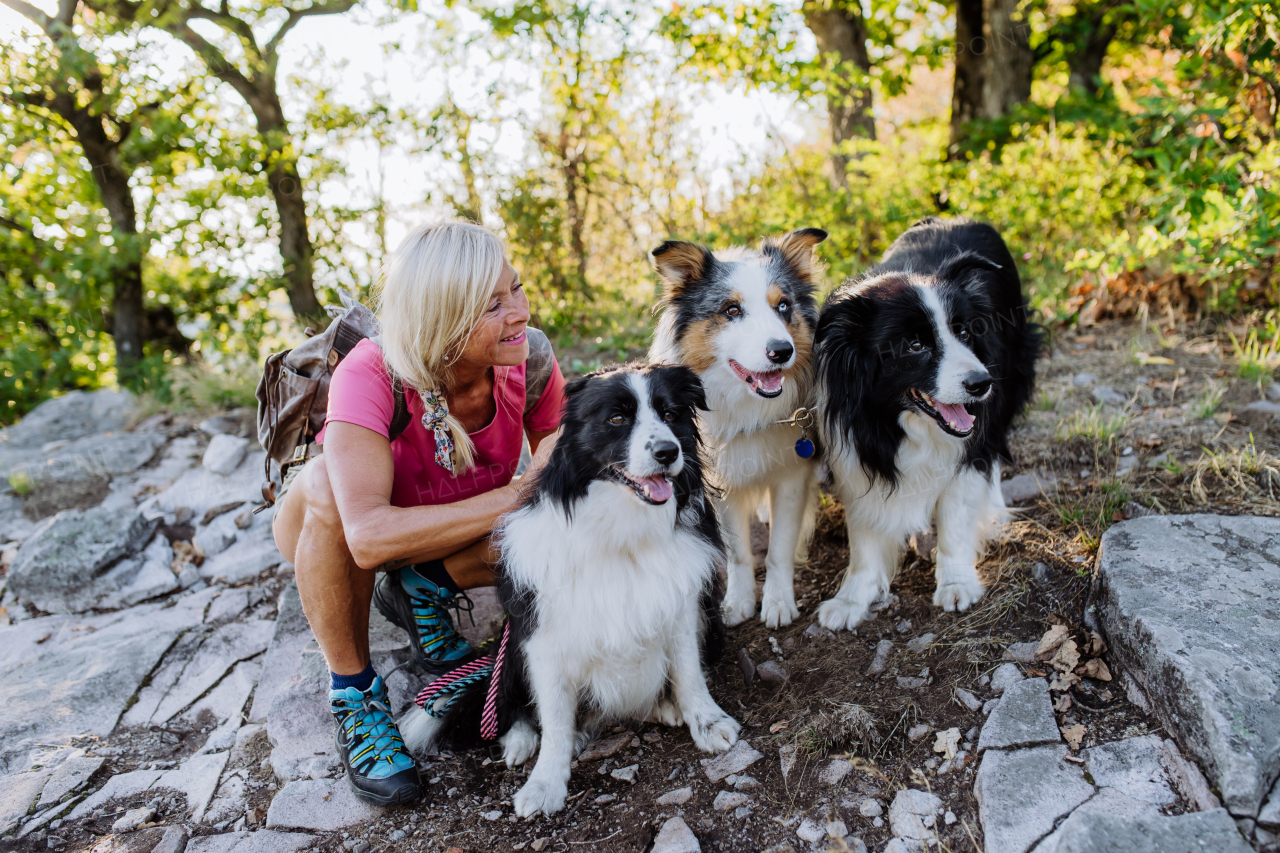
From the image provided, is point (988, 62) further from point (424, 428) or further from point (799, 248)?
point (424, 428)

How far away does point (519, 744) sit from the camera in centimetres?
257

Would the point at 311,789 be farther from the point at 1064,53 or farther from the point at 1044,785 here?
the point at 1064,53

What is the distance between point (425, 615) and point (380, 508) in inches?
27.7

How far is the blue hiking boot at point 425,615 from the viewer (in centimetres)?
292

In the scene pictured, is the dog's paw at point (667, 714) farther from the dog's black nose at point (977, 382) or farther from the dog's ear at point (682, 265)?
the dog's ear at point (682, 265)

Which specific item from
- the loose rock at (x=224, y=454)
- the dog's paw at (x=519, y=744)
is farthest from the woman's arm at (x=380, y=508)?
the loose rock at (x=224, y=454)

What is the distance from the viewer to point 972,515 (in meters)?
2.89

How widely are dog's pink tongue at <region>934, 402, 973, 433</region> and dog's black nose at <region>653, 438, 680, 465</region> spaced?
103 cm

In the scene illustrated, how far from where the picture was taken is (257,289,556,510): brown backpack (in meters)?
2.81

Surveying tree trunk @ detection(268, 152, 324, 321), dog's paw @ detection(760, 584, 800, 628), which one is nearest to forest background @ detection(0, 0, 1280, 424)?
tree trunk @ detection(268, 152, 324, 321)

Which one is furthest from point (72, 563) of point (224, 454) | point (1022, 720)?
point (1022, 720)

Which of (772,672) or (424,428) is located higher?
(424,428)

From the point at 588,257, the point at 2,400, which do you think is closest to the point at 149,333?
the point at 2,400

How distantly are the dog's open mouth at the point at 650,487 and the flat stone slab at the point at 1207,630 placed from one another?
Result: 4.50 ft
